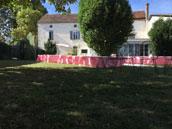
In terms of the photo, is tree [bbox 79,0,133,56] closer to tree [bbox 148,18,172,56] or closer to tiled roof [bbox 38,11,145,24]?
tree [bbox 148,18,172,56]

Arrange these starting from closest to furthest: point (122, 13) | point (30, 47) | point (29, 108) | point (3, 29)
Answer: point (29, 108) < point (122, 13) < point (30, 47) < point (3, 29)

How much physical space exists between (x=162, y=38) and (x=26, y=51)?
65.9ft

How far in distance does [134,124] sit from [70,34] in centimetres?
2849

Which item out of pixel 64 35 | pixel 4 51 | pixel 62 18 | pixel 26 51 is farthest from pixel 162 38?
pixel 4 51

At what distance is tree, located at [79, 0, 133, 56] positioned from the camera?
37.3ft

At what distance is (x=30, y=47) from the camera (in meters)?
26.8

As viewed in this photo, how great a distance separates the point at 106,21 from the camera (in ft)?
37.6

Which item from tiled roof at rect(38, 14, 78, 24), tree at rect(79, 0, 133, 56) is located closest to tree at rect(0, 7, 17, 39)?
tiled roof at rect(38, 14, 78, 24)

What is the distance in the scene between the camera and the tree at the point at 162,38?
16609 mm

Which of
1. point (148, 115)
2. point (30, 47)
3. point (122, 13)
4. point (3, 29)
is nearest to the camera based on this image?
point (148, 115)

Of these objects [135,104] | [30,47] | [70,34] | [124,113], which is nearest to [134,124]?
[124,113]

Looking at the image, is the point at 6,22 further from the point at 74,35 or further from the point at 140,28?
the point at 140,28

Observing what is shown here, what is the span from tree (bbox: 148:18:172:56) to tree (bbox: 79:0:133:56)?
21.4 ft

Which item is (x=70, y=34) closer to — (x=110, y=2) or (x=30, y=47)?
(x=30, y=47)
